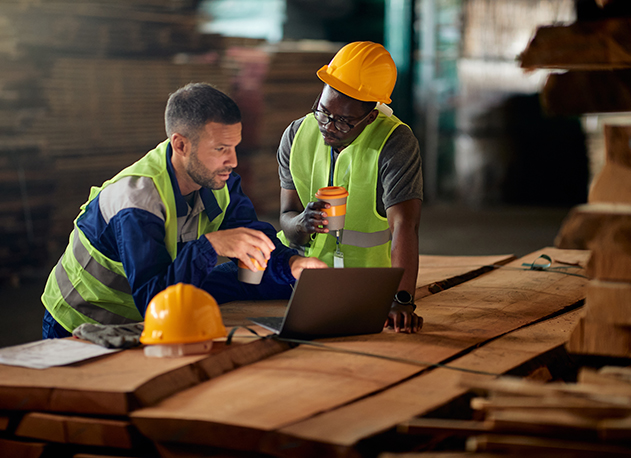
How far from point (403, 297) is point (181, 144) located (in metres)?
1.16

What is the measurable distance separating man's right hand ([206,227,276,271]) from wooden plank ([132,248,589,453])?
16.4 inches

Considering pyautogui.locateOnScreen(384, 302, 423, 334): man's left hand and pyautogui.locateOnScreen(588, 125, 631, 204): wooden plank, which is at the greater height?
pyautogui.locateOnScreen(588, 125, 631, 204): wooden plank

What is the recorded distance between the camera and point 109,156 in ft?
26.2

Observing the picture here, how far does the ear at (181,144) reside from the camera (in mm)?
3092

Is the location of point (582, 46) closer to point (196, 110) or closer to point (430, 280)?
point (196, 110)

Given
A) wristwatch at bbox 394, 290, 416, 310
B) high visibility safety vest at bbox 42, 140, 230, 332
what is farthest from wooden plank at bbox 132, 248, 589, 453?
high visibility safety vest at bbox 42, 140, 230, 332

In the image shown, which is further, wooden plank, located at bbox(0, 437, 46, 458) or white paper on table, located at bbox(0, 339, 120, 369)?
white paper on table, located at bbox(0, 339, 120, 369)

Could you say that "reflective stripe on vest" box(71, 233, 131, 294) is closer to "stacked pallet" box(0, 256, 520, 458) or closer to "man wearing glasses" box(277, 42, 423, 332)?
"stacked pallet" box(0, 256, 520, 458)

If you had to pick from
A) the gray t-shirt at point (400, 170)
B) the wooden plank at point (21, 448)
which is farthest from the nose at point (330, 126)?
the wooden plank at point (21, 448)

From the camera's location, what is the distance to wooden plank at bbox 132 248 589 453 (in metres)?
1.89

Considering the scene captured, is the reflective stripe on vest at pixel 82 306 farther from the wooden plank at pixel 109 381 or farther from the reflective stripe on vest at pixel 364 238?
the reflective stripe on vest at pixel 364 238

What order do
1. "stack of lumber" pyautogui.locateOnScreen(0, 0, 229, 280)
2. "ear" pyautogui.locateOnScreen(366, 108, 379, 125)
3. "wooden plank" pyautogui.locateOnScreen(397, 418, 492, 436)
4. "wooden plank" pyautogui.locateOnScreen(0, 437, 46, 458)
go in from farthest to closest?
"stack of lumber" pyautogui.locateOnScreen(0, 0, 229, 280)
"ear" pyautogui.locateOnScreen(366, 108, 379, 125)
"wooden plank" pyautogui.locateOnScreen(0, 437, 46, 458)
"wooden plank" pyautogui.locateOnScreen(397, 418, 492, 436)

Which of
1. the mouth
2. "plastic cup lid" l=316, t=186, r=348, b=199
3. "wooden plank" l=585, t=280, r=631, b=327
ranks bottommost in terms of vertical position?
"wooden plank" l=585, t=280, r=631, b=327

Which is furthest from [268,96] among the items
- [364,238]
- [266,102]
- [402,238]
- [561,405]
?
[561,405]
